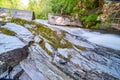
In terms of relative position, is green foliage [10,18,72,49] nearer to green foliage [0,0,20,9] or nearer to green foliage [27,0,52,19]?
green foliage [27,0,52,19]

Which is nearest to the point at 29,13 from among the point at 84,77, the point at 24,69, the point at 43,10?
the point at 43,10

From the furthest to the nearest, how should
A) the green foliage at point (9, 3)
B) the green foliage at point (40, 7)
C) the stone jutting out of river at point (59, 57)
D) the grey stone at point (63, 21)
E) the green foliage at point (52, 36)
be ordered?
the green foliage at point (40, 7) → the green foliage at point (9, 3) → the grey stone at point (63, 21) → the green foliage at point (52, 36) → the stone jutting out of river at point (59, 57)

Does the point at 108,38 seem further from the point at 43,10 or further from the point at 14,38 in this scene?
the point at 43,10

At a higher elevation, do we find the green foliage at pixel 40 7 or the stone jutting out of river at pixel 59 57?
the green foliage at pixel 40 7

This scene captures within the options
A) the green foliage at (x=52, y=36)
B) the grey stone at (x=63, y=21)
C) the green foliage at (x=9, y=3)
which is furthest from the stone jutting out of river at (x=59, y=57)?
the green foliage at (x=9, y=3)

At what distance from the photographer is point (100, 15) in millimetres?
6016

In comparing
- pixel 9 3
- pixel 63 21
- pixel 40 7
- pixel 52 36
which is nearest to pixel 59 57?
pixel 52 36

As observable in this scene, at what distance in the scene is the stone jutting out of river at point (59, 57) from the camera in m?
2.97

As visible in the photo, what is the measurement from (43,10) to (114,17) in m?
3.91

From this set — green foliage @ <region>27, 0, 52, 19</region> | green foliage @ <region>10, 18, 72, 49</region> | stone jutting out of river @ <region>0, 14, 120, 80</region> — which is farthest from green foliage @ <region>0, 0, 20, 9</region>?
stone jutting out of river @ <region>0, 14, 120, 80</region>

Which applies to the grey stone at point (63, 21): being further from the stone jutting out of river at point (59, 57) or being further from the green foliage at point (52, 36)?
the stone jutting out of river at point (59, 57)

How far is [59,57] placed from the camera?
3.48 metres

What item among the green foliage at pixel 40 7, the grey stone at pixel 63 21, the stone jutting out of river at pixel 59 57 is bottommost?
the stone jutting out of river at pixel 59 57

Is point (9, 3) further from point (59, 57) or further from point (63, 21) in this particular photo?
point (59, 57)
